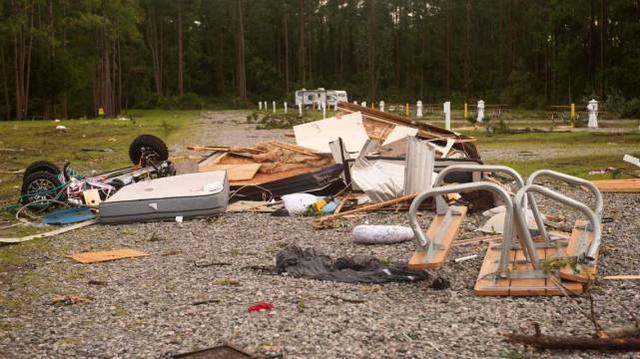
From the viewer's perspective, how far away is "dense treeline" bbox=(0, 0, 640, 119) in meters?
56.2

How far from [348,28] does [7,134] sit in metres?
80.4

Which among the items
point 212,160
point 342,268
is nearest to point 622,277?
point 342,268

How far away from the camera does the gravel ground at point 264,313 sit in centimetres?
546

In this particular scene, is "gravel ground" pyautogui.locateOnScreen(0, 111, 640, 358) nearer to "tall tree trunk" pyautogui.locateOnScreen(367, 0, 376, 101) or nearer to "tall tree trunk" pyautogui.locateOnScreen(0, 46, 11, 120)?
"tall tree trunk" pyautogui.locateOnScreen(0, 46, 11, 120)

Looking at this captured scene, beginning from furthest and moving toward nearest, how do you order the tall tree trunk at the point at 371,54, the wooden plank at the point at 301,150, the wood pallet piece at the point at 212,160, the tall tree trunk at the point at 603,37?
the tall tree trunk at the point at 371,54 → the tall tree trunk at the point at 603,37 → the wood pallet piece at the point at 212,160 → the wooden plank at the point at 301,150

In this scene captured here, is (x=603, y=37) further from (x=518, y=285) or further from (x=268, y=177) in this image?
(x=518, y=285)

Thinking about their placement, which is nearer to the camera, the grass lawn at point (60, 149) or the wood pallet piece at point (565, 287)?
the wood pallet piece at point (565, 287)

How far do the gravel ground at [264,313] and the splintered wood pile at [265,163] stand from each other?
401cm

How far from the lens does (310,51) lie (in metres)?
107

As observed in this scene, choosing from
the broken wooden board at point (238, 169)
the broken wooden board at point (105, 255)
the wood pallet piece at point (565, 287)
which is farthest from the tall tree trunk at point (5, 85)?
the wood pallet piece at point (565, 287)

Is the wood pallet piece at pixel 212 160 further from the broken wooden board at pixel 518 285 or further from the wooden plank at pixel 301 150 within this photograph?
the broken wooden board at pixel 518 285

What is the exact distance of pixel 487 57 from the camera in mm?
87000

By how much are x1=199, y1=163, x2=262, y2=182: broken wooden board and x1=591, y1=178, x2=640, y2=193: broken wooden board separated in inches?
214

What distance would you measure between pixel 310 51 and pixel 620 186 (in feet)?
314
